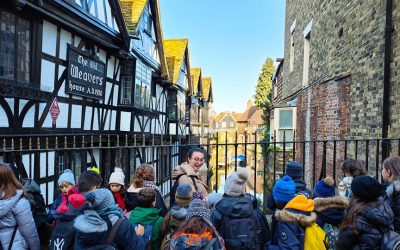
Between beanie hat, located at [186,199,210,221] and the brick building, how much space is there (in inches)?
82.9

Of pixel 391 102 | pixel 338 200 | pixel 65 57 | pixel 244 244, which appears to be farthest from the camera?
pixel 65 57

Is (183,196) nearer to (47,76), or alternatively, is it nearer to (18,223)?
(18,223)

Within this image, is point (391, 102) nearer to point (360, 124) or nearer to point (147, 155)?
point (360, 124)

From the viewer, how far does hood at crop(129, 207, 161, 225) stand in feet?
10.6

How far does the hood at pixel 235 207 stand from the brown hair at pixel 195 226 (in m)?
0.31

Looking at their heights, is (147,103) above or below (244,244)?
above

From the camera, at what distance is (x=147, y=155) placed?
15812 mm

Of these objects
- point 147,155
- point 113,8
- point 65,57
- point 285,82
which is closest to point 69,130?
point 65,57

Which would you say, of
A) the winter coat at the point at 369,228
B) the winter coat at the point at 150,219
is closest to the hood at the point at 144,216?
the winter coat at the point at 150,219

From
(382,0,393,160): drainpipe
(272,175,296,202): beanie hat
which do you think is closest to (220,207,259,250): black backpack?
(272,175,296,202): beanie hat

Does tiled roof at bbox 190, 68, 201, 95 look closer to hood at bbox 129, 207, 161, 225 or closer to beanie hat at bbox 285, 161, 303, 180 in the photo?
beanie hat at bbox 285, 161, 303, 180

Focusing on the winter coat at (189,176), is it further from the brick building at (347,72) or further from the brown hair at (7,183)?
the brown hair at (7,183)

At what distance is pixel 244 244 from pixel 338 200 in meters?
1.08

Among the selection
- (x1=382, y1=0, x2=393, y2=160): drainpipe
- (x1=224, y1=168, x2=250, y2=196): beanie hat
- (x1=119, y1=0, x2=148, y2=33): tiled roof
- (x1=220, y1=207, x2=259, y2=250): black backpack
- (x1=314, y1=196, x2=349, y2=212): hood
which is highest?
(x1=119, y1=0, x2=148, y2=33): tiled roof
